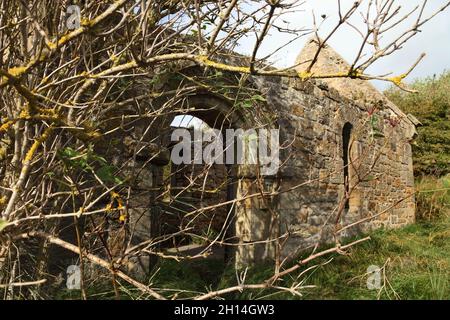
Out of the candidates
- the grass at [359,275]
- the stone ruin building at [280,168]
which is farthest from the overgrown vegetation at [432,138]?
the grass at [359,275]

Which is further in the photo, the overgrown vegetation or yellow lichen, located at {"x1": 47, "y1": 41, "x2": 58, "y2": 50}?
the overgrown vegetation

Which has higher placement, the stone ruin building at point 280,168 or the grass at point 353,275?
the stone ruin building at point 280,168

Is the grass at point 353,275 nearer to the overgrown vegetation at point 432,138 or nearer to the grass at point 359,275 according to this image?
the grass at point 359,275

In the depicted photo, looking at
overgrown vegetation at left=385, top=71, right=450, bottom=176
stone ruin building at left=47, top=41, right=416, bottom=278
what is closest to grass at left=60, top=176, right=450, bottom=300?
stone ruin building at left=47, top=41, right=416, bottom=278
